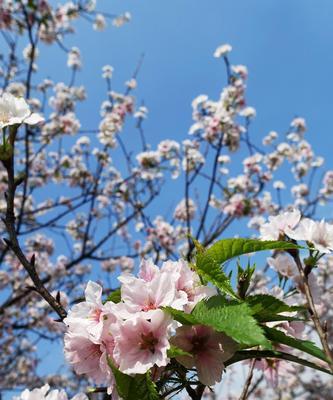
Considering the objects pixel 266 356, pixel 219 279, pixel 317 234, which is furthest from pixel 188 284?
pixel 317 234

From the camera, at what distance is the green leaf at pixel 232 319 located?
2.26ft

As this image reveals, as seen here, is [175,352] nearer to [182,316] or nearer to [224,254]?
[182,316]

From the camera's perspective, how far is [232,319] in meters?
0.74

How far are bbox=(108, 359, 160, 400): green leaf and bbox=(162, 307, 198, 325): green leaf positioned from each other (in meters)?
0.12

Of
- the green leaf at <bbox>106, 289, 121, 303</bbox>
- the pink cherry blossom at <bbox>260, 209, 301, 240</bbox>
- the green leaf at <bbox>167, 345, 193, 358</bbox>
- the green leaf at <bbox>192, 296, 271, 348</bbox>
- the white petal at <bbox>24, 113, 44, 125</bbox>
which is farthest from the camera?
the pink cherry blossom at <bbox>260, 209, 301, 240</bbox>

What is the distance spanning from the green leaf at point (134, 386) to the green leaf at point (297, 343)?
0.78 ft

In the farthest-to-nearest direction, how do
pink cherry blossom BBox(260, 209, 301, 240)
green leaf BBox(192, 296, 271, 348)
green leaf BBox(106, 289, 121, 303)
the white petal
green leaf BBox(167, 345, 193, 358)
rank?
1. pink cherry blossom BBox(260, 209, 301, 240)
2. the white petal
3. green leaf BBox(106, 289, 121, 303)
4. green leaf BBox(167, 345, 193, 358)
5. green leaf BBox(192, 296, 271, 348)

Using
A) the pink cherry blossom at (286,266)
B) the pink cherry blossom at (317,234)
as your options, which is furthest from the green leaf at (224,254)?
the pink cherry blossom at (286,266)

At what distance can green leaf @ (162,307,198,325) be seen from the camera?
780 millimetres

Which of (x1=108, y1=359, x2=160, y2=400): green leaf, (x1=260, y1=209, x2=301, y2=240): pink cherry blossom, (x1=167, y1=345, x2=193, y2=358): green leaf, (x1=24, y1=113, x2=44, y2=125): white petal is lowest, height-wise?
(x1=108, y1=359, x2=160, y2=400): green leaf

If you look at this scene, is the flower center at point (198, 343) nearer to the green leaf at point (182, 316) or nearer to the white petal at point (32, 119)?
the green leaf at point (182, 316)

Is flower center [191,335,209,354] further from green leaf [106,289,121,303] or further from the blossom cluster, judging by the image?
green leaf [106,289,121,303]

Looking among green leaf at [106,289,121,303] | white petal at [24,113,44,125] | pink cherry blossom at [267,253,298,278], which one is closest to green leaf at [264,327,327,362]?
green leaf at [106,289,121,303]

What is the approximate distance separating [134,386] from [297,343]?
31cm
